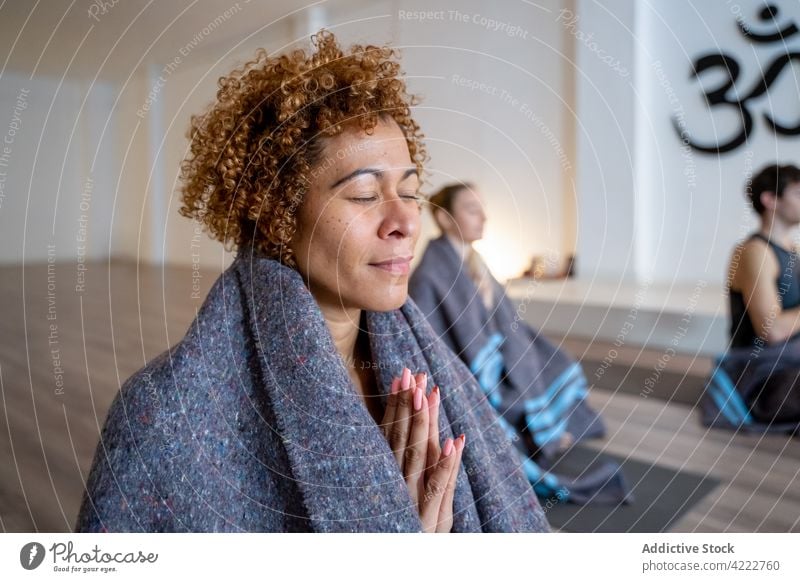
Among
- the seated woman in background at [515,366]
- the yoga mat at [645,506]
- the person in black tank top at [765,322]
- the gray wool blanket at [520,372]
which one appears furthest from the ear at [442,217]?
the yoga mat at [645,506]

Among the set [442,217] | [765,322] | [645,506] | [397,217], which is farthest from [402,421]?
[765,322]

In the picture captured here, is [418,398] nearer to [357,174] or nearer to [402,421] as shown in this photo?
[402,421]

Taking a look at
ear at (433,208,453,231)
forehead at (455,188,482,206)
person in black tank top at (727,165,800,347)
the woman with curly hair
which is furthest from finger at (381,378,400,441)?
person in black tank top at (727,165,800,347)

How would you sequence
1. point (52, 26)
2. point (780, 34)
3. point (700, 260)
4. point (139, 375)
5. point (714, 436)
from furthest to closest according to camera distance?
point (700, 260) → point (714, 436) → point (780, 34) → point (52, 26) → point (139, 375)

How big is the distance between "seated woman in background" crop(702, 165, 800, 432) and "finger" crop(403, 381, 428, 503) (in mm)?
577

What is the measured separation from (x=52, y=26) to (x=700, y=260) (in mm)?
1468

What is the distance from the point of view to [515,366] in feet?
4.40

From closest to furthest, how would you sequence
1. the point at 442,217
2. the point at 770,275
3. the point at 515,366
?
the point at 442,217
the point at 770,275
the point at 515,366

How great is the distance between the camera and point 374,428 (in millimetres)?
448

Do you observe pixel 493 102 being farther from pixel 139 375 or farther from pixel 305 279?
pixel 139 375

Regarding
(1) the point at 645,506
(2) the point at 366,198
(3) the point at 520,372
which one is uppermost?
(2) the point at 366,198

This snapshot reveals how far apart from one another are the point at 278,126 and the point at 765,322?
1105mm
